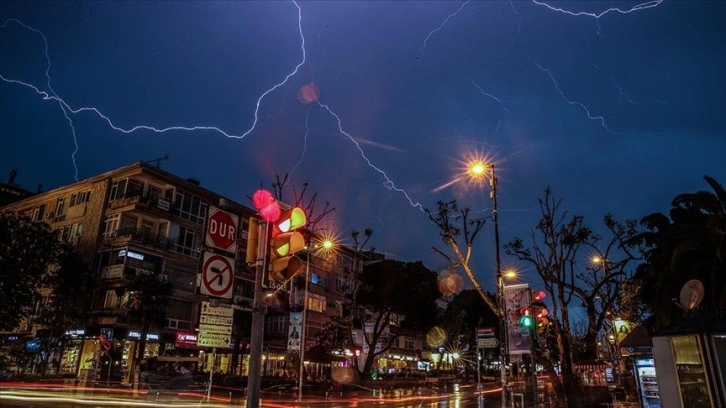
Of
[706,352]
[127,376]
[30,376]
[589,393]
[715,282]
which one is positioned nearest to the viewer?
[706,352]

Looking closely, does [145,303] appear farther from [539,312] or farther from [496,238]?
[539,312]

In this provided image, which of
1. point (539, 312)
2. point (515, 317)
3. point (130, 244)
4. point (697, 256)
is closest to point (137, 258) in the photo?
point (130, 244)

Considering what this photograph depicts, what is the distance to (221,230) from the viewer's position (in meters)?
4.75

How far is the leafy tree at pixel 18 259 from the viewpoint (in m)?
33.2

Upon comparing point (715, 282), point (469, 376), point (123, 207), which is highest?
point (123, 207)

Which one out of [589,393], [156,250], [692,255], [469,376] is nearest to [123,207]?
[156,250]

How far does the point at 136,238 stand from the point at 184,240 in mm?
4792

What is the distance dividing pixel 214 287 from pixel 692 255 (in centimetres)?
1817

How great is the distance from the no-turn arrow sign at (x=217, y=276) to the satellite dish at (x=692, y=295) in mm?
11777

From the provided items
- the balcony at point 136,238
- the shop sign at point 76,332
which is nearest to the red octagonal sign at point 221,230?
the balcony at point 136,238

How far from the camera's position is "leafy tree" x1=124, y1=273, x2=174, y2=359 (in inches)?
1399

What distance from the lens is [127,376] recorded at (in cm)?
3697

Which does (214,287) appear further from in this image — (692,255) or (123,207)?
(123,207)

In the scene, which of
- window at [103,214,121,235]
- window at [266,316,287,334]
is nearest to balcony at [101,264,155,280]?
window at [103,214,121,235]
